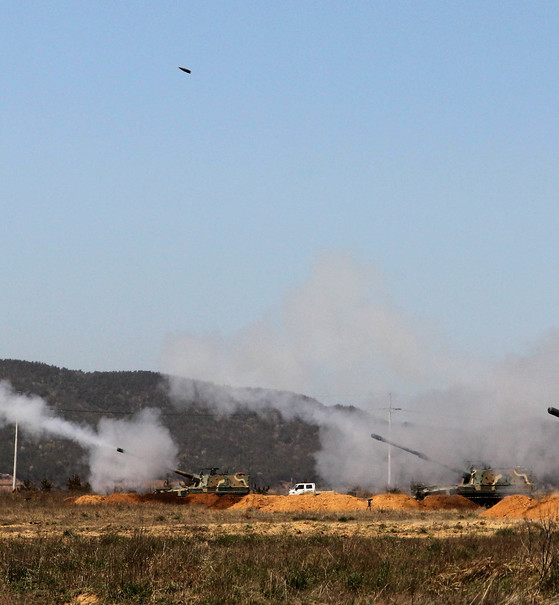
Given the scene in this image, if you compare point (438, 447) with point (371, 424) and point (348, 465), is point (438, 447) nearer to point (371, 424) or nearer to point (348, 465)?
point (371, 424)

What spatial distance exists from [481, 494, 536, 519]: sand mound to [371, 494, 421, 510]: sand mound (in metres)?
7.12

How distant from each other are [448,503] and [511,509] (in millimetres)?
10291

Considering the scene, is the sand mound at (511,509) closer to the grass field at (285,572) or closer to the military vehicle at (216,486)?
the military vehicle at (216,486)

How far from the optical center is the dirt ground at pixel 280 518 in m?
33.2

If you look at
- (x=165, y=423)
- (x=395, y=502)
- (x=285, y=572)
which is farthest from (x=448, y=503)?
(x=165, y=423)

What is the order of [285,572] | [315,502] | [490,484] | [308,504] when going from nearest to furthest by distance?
[285,572], [308,504], [315,502], [490,484]

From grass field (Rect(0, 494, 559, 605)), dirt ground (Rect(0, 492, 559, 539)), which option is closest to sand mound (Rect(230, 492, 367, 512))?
dirt ground (Rect(0, 492, 559, 539))

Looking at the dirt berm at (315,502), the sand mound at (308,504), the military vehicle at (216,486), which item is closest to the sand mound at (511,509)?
the dirt berm at (315,502)

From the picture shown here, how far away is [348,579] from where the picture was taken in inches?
693

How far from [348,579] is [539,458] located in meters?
65.3

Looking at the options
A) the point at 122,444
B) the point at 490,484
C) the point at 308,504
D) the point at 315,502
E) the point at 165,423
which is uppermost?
the point at 165,423

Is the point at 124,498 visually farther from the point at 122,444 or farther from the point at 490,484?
the point at 490,484

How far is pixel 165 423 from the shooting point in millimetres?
137375

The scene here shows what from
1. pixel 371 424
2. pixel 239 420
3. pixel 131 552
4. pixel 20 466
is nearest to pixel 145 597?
pixel 131 552
